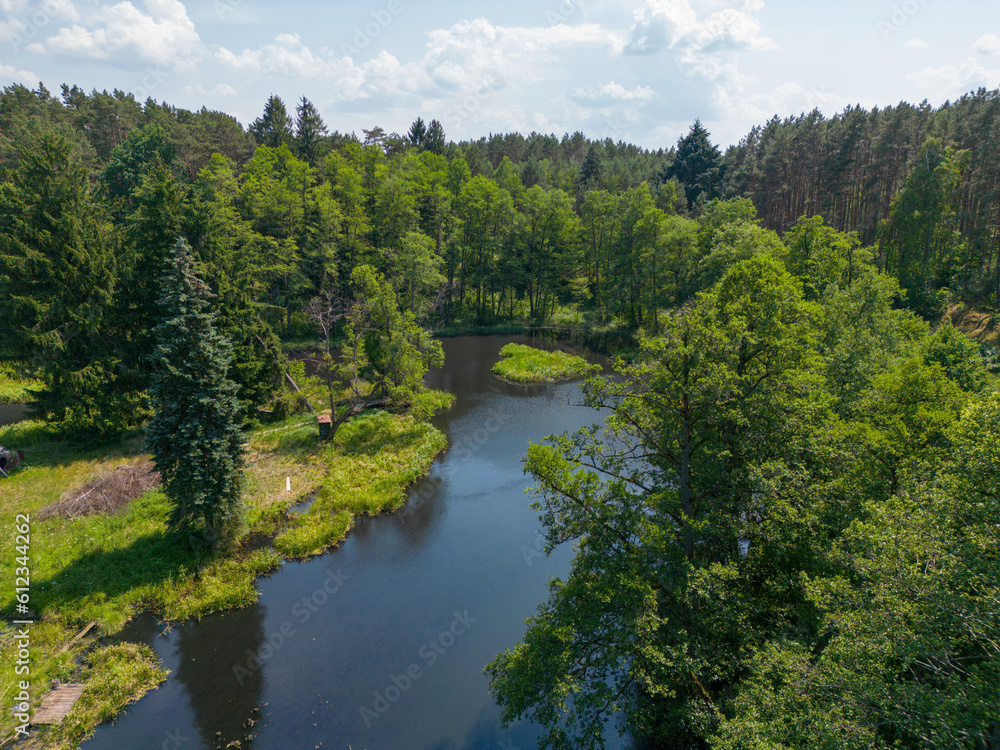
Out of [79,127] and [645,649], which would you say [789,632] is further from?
[79,127]

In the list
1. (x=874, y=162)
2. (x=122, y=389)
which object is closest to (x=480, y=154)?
(x=874, y=162)

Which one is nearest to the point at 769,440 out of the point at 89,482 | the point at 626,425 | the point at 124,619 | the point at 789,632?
the point at 626,425

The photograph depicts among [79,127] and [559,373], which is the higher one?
[79,127]

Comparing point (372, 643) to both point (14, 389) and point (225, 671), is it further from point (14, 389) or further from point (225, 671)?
point (14, 389)

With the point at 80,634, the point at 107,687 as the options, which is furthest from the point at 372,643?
the point at 80,634

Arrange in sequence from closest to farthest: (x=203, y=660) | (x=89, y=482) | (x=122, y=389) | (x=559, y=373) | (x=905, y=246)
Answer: (x=203, y=660) < (x=89, y=482) < (x=122, y=389) < (x=559, y=373) < (x=905, y=246)

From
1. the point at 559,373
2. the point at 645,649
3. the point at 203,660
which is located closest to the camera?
the point at 645,649

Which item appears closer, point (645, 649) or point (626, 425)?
point (645, 649)

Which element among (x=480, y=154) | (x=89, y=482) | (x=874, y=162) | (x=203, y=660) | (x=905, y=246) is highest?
(x=480, y=154)
